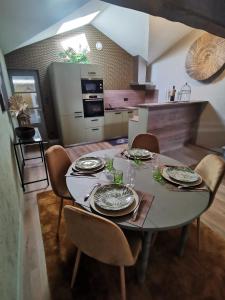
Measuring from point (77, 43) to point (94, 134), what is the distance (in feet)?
7.77

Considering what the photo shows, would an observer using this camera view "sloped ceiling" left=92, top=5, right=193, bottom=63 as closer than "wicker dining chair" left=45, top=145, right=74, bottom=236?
No

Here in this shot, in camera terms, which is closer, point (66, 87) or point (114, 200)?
point (114, 200)

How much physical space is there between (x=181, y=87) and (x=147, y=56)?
1238 millimetres

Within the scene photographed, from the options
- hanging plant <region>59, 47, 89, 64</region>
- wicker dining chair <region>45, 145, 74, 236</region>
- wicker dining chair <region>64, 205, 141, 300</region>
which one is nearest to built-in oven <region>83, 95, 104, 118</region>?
hanging plant <region>59, 47, 89, 64</region>

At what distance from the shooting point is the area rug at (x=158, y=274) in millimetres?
1217

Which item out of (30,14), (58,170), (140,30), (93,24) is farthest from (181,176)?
(93,24)

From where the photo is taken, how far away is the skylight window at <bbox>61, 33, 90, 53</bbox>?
416cm

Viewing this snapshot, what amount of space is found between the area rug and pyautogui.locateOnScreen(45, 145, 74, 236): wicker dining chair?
0.34 m

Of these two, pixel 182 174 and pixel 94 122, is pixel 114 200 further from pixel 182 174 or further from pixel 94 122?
pixel 94 122

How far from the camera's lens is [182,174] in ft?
4.48

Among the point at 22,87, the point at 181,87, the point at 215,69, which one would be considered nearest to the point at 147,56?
the point at 181,87

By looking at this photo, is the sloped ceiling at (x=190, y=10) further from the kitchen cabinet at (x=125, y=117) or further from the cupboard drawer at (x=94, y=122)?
the kitchen cabinet at (x=125, y=117)

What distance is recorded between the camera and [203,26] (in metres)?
1.38

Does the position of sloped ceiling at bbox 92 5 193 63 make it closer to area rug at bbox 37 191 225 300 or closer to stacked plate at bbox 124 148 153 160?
stacked plate at bbox 124 148 153 160
